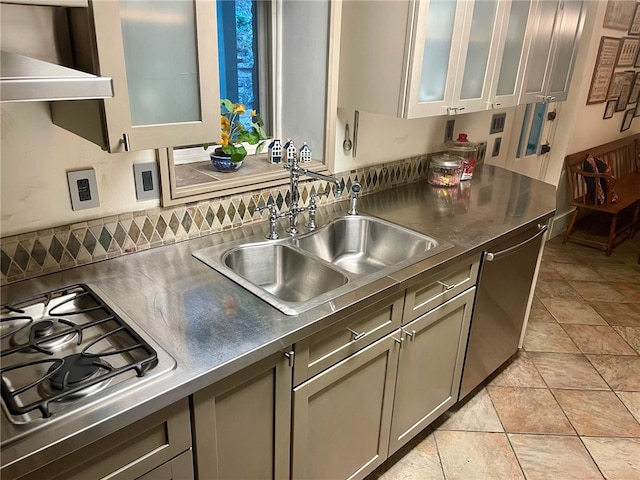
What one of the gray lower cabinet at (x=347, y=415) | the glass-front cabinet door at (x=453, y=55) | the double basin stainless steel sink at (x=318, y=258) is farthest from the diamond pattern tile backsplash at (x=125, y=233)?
the gray lower cabinet at (x=347, y=415)

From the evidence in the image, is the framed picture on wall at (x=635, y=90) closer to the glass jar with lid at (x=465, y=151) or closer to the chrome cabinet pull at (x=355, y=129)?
the glass jar with lid at (x=465, y=151)

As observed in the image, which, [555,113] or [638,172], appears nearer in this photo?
[555,113]

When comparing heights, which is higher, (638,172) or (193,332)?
(193,332)

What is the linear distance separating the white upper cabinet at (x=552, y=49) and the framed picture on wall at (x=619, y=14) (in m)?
1.57

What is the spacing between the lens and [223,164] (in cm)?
188

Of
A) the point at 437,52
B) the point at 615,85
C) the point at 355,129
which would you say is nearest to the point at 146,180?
the point at 355,129

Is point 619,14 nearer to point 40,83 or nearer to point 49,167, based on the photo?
point 49,167

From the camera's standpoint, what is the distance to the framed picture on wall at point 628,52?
418 cm

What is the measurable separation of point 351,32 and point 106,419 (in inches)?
63.7

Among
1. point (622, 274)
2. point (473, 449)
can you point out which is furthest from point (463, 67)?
point (622, 274)

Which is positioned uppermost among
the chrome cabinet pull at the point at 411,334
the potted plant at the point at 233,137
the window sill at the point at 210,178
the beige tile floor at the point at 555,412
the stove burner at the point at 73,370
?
the potted plant at the point at 233,137

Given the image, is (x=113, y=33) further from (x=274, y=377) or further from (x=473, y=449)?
(x=473, y=449)

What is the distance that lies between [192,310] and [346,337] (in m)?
0.45

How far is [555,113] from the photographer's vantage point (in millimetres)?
3807
